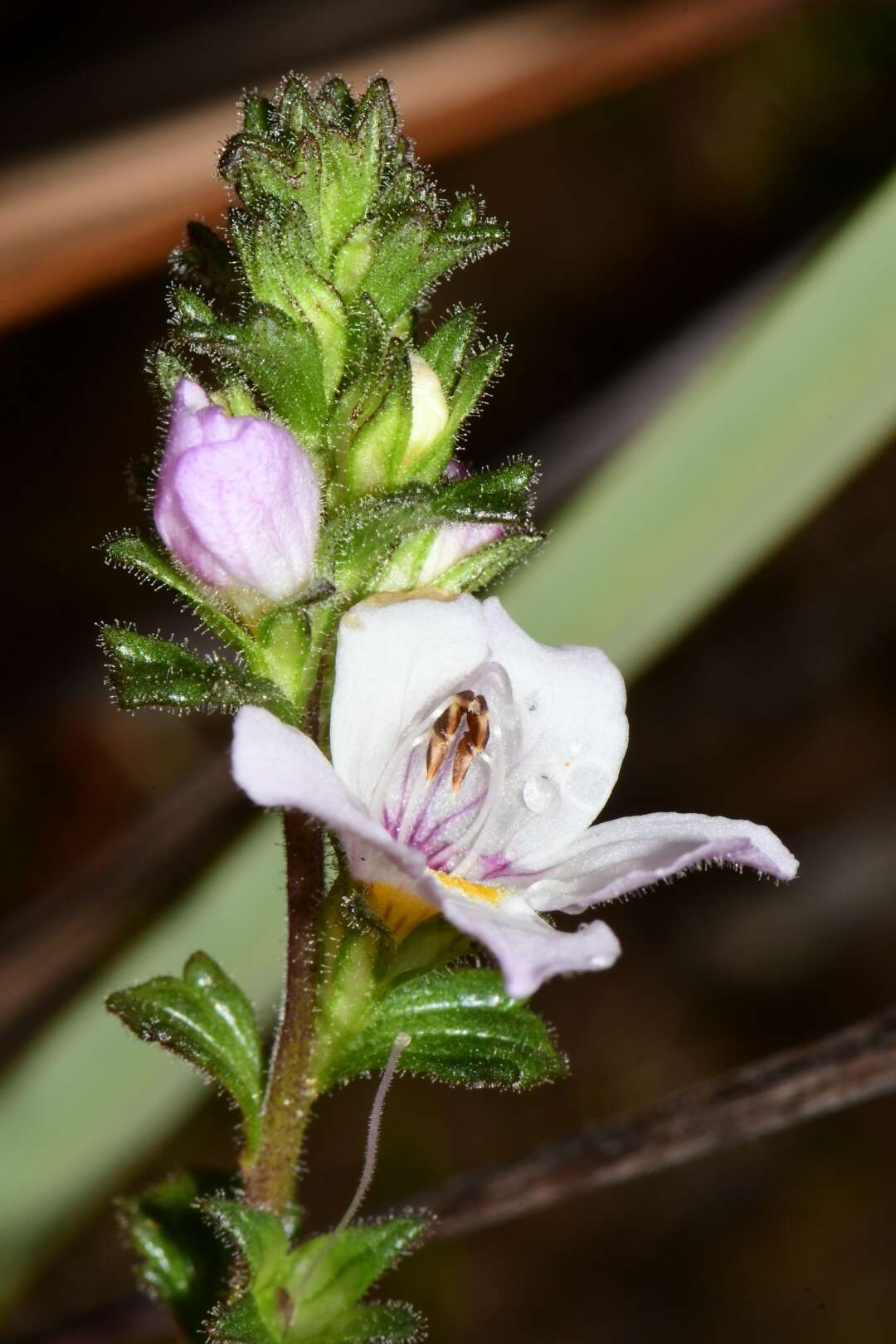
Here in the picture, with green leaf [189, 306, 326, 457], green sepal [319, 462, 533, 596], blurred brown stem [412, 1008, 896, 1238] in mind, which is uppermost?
green leaf [189, 306, 326, 457]

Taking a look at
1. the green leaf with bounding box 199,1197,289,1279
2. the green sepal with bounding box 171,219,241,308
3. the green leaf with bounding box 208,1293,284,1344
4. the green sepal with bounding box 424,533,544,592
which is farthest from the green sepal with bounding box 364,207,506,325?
the green leaf with bounding box 208,1293,284,1344

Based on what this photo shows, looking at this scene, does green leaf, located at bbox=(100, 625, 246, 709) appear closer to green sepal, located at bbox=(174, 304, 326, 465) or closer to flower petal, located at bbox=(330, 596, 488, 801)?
flower petal, located at bbox=(330, 596, 488, 801)

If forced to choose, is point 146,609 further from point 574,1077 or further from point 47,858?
point 574,1077

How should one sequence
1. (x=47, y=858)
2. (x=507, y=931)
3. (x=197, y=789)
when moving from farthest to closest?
(x=47, y=858) < (x=197, y=789) < (x=507, y=931)

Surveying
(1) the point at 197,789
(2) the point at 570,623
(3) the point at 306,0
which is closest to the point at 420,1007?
(2) the point at 570,623

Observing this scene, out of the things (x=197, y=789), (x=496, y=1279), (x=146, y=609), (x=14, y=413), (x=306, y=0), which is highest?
(x=306, y=0)
